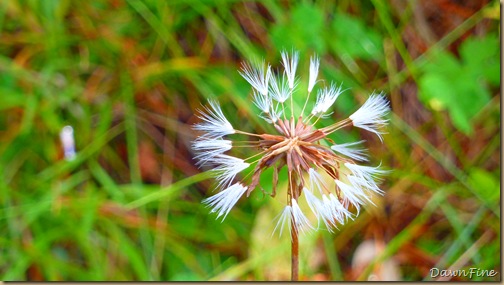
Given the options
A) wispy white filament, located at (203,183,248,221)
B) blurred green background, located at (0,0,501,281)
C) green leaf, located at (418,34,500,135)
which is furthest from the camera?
blurred green background, located at (0,0,501,281)

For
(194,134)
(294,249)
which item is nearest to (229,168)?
(294,249)

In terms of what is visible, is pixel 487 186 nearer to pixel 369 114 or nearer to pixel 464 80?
pixel 464 80

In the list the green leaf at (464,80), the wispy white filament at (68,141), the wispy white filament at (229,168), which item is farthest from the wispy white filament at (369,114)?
the wispy white filament at (68,141)

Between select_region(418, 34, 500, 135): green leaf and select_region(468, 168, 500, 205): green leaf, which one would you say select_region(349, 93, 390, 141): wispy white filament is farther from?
select_region(468, 168, 500, 205): green leaf

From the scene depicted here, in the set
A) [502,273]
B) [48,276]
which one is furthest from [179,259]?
[502,273]

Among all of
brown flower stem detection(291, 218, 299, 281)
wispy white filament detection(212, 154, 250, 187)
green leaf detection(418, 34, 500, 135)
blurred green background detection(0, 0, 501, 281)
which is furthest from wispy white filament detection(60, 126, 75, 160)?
green leaf detection(418, 34, 500, 135)

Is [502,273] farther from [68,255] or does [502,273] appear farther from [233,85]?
[68,255]

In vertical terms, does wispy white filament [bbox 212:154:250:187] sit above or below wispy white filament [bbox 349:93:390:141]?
below

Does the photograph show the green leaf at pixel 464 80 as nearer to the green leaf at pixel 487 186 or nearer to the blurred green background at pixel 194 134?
the blurred green background at pixel 194 134
